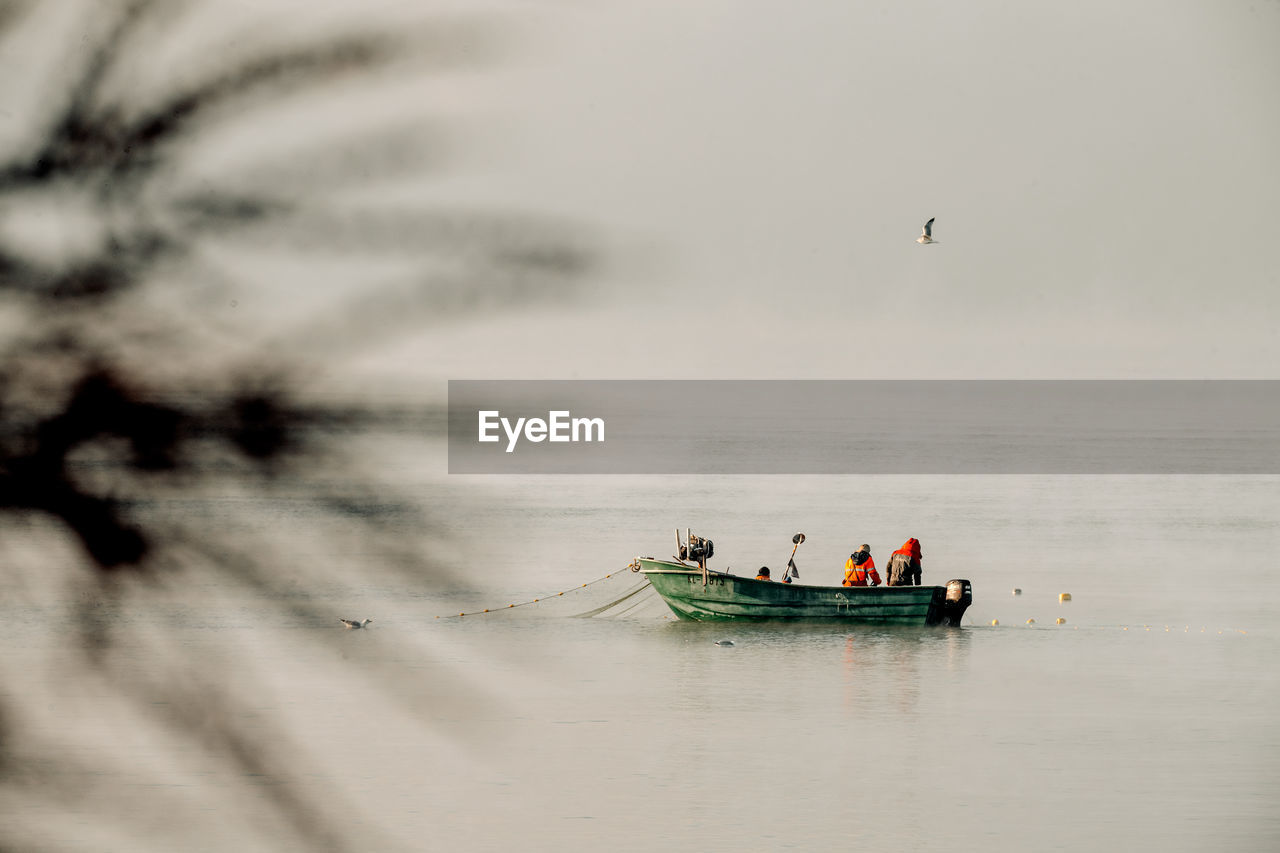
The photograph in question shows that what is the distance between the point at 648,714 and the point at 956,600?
851 centimetres

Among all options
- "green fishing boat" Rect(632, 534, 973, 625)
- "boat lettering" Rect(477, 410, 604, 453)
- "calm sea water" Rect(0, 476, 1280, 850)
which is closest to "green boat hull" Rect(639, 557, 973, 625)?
"green fishing boat" Rect(632, 534, 973, 625)

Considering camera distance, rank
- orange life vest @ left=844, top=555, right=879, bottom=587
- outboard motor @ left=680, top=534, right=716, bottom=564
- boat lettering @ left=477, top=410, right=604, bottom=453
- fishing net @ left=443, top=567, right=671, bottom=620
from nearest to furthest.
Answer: boat lettering @ left=477, top=410, right=604, bottom=453 → outboard motor @ left=680, top=534, right=716, bottom=564 → orange life vest @ left=844, top=555, right=879, bottom=587 → fishing net @ left=443, top=567, right=671, bottom=620

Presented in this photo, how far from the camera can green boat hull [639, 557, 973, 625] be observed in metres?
→ 22.6

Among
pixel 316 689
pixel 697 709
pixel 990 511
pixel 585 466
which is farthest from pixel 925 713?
pixel 585 466

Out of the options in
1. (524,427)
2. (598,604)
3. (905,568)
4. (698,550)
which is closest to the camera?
(524,427)

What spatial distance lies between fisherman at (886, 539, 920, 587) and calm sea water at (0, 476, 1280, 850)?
89 cm

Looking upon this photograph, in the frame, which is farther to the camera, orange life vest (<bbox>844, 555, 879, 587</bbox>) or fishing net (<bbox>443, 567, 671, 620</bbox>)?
fishing net (<bbox>443, 567, 671, 620</bbox>)

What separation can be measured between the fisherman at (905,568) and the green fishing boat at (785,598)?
1.34 ft

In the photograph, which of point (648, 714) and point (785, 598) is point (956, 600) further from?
point (648, 714)

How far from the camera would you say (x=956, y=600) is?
23125 mm

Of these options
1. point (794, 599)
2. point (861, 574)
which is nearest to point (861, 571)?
point (861, 574)

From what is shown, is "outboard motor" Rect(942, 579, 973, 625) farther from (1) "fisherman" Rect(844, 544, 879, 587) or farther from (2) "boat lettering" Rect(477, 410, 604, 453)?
(2) "boat lettering" Rect(477, 410, 604, 453)

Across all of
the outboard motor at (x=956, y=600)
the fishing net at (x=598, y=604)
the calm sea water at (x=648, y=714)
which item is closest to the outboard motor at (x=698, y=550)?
the calm sea water at (x=648, y=714)

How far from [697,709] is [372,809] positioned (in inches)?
242
